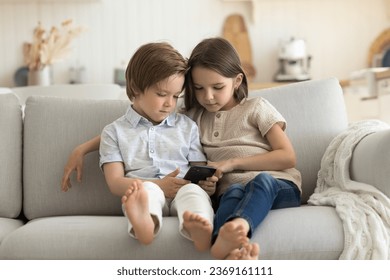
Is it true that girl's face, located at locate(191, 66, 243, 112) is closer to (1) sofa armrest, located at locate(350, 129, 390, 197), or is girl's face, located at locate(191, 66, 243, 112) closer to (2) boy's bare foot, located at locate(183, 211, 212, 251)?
(1) sofa armrest, located at locate(350, 129, 390, 197)

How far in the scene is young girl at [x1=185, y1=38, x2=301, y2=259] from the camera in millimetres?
2182

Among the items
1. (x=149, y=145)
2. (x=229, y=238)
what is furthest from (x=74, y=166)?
(x=229, y=238)

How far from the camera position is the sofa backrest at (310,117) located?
240 centimetres

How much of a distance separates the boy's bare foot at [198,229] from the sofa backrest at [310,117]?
0.73 meters

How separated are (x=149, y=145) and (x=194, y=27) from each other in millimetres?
3362

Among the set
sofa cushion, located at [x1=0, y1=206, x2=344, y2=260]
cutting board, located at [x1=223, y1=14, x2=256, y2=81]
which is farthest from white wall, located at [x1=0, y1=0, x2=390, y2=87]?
sofa cushion, located at [x1=0, y1=206, x2=344, y2=260]

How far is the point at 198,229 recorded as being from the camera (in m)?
1.76

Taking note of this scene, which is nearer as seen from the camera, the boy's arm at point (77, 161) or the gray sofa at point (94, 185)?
the gray sofa at point (94, 185)

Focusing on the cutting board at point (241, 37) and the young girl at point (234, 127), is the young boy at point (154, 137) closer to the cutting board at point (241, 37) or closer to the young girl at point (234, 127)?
the young girl at point (234, 127)

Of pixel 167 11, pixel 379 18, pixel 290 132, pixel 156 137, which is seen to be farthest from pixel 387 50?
pixel 156 137

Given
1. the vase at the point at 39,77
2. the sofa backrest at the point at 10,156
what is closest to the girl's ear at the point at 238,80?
the sofa backrest at the point at 10,156

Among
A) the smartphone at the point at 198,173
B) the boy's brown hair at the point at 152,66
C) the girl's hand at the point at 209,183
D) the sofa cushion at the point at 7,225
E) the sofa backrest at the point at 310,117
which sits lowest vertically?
the sofa cushion at the point at 7,225
